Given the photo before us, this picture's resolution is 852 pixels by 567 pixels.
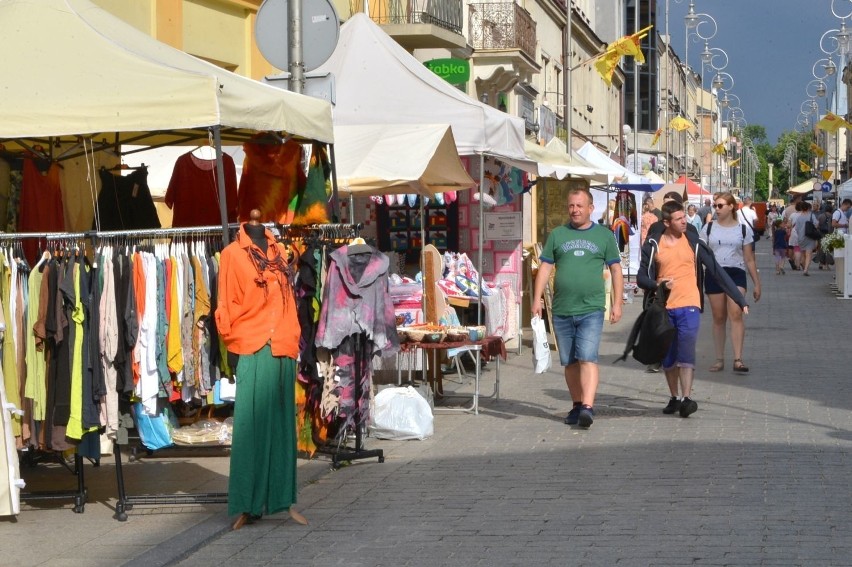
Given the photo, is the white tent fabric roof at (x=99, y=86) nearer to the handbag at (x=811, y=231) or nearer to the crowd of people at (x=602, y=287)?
the crowd of people at (x=602, y=287)

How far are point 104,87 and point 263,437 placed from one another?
2.14m

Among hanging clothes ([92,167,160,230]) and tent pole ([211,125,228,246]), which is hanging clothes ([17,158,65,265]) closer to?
hanging clothes ([92,167,160,230])

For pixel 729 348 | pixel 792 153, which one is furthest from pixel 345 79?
pixel 792 153

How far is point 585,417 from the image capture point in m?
11.4

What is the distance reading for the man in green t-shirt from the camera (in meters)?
11.4

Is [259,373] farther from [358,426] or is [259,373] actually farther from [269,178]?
[269,178]

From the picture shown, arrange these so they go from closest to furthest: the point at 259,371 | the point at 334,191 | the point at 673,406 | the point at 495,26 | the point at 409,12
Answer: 1. the point at 259,371
2. the point at 334,191
3. the point at 673,406
4. the point at 409,12
5. the point at 495,26

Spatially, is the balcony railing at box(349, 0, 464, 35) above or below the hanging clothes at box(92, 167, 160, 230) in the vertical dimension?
above

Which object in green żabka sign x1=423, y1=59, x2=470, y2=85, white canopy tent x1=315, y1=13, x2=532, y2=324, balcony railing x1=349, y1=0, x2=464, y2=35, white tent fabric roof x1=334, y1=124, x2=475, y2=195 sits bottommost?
white tent fabric roof x1=334, y1=124, x2=475, y2=195

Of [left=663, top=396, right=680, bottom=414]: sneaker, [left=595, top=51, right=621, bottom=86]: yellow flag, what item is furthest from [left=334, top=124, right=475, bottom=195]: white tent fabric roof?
[left=595, top=51, right=621, bottom=86]: yellow flag

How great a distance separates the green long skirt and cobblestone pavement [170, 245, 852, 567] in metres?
0.20

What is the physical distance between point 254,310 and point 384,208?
9794mm

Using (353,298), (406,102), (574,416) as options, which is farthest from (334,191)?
(406,102)

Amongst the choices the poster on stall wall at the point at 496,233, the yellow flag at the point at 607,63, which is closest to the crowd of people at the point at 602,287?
the poster on stall wall at the point at 496,233
